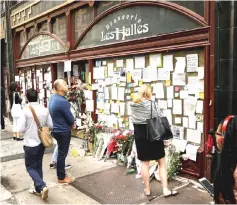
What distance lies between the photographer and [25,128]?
4227mm

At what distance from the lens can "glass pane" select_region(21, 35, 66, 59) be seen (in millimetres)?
8538

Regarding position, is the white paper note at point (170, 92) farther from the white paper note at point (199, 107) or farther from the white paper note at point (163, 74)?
the white paper note at point (199, 107)

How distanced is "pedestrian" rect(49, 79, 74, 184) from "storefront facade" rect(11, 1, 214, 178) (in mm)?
1681

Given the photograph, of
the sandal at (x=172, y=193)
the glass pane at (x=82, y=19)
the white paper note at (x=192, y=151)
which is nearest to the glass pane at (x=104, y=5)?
the glass pane at (x=82, y=19)

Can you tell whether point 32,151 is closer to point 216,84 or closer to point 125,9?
point 216,84

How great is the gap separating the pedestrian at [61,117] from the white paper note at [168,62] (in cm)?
178

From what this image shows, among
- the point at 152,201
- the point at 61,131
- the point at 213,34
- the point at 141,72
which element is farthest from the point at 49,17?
the point at 152,201

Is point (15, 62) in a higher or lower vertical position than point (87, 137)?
higher

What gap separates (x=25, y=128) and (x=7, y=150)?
3.42m

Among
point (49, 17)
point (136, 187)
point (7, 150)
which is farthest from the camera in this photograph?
point (49, 17)

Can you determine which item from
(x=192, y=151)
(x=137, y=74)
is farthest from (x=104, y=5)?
(x=192, y=151)

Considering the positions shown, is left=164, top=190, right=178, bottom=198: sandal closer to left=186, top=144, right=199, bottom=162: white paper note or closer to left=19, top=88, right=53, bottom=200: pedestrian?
left=186, top=144, right=199, bottom=162: white paper note

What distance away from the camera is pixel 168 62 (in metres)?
5.11

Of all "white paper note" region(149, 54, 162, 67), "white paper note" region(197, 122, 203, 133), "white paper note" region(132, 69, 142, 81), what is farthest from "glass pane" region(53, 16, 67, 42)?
"white paper note" region(197, 122, 203, 133)
